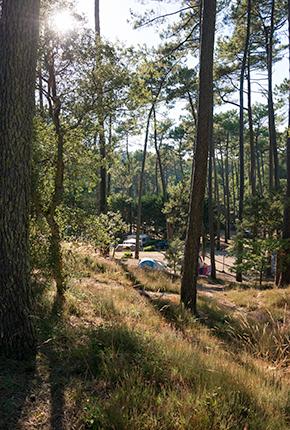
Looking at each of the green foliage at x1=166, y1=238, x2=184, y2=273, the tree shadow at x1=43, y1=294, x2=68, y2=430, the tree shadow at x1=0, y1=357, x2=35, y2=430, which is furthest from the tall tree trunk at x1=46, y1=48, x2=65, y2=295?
the green foliage at x1=166, y1=238, x2=184, y2=273

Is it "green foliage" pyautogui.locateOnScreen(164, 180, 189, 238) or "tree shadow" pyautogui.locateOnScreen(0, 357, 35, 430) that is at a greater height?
"green foliage" pyautogui.locateOnScreen(164, 180, 189, 238)

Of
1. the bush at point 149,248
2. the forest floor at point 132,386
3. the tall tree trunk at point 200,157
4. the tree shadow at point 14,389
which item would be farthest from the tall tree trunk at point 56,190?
the bush at point 149,248

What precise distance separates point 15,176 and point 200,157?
501 centimetres

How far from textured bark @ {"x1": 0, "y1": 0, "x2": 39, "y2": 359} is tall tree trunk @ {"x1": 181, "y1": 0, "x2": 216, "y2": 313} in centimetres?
473

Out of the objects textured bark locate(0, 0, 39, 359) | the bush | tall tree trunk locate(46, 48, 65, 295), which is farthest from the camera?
the bush

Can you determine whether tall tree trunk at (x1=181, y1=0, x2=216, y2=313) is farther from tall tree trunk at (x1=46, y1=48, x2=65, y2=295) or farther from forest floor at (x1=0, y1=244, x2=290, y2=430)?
forest floor at (x1=0, y1=244, x2=290, y2=430)

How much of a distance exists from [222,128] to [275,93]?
19.1 meters

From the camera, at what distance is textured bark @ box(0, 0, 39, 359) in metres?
3.19

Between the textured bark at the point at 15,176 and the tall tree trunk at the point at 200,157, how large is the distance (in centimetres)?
473

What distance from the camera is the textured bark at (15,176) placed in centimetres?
319

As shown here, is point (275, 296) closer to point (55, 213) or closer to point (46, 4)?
point (55, 213)

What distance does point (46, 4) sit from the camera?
5449 millimetres

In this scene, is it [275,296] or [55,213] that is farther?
[275,296]

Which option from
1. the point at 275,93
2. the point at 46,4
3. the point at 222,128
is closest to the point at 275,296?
the point at 46,4
